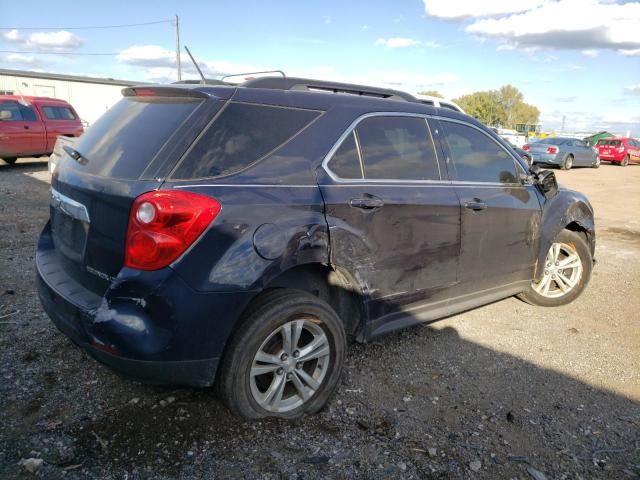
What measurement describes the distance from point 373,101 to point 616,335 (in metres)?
2.96

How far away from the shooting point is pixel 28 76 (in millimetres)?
33281

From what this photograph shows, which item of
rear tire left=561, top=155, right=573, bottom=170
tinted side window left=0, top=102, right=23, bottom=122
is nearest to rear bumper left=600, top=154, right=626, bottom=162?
rear tire left=561, top=155, right=573, bottom=170

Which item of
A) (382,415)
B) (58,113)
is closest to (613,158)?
(58,113)

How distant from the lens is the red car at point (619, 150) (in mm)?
28578

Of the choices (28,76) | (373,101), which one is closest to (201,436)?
(373,101)

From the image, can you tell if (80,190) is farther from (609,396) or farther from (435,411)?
(609,396)

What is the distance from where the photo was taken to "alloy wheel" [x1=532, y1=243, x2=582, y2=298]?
15.7ft

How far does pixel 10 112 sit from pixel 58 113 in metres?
1.39

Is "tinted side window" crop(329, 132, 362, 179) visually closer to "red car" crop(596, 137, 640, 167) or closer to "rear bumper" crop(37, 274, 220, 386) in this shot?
"rear bumper" crop(37, 274, 220, 386)

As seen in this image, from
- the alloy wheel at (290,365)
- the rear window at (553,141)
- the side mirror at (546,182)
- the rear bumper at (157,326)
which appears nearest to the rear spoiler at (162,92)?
the rear bumper at (157,326)

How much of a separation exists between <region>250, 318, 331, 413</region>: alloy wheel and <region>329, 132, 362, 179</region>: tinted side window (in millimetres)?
871

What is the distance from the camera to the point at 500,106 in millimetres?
91188

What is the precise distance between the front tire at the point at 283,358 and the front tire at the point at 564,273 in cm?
264

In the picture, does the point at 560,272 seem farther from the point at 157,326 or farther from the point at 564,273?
the point at 157,326
